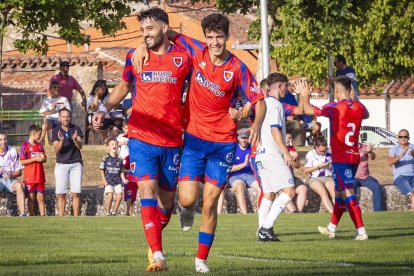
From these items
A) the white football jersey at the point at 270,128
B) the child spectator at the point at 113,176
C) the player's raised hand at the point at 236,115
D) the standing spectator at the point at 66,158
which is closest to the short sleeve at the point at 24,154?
the standing spectator at the point at 66,158

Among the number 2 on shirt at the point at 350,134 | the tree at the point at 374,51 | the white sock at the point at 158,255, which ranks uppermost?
the tree at the point at 374,51

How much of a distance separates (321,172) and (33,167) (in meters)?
5.58

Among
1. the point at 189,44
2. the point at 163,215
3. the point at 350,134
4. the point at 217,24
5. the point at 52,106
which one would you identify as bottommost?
the point at 163,215

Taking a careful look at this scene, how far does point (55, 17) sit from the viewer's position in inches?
1105

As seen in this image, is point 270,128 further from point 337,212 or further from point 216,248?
point 216,248

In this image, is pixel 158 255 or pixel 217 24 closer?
pixel 158 255

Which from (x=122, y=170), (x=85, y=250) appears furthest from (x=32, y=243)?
(x=122, y=170)

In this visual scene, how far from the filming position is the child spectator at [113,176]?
2333 cm

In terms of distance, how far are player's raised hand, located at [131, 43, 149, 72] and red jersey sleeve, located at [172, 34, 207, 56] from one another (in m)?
0.42

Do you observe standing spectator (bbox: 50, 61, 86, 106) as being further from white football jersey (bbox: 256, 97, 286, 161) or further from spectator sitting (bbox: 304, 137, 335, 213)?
white football jersey (bbox: 256, 97, 286, 161)

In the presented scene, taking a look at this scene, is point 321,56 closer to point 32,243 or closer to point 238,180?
point 238,180

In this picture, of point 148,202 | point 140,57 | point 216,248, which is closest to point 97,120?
point 140,57

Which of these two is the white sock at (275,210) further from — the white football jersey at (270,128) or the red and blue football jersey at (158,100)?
the red and blue football jersey at (158,100)

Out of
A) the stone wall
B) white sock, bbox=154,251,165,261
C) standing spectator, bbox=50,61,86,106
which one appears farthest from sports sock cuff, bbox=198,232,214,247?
standing spectator, bbox=50,61,86,106
